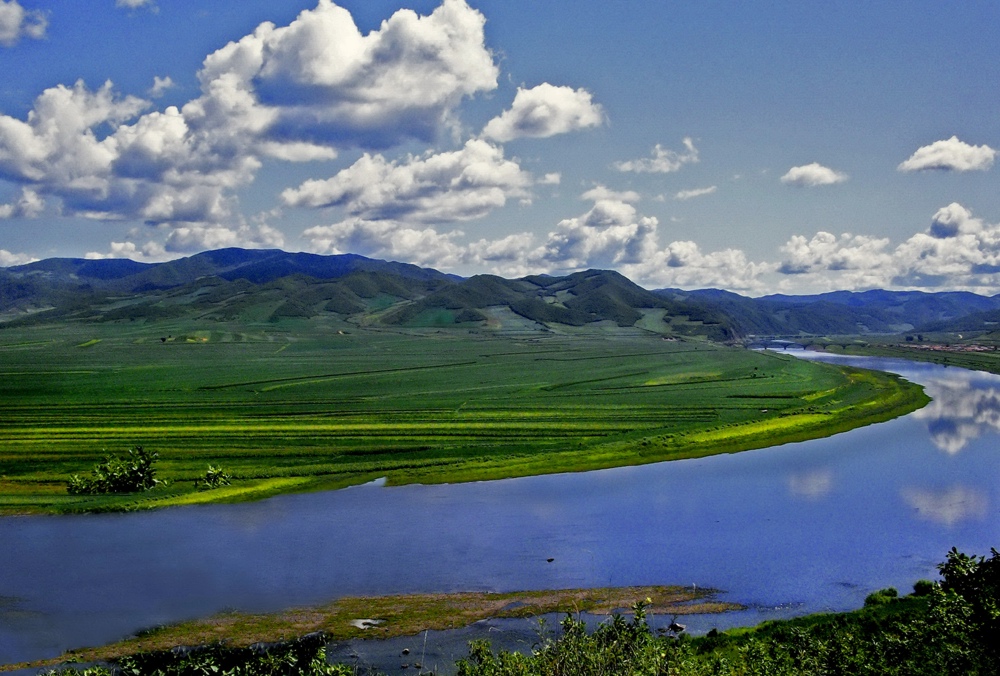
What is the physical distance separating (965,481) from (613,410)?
51.2 metres

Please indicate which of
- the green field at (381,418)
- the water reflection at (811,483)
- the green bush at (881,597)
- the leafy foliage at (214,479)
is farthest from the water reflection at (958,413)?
the leafy foliage at (214,479)

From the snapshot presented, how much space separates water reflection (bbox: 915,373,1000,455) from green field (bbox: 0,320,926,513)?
4917 millimetres

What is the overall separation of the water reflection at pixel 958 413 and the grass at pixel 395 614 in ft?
199

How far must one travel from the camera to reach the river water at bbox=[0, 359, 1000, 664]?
43.5 metres

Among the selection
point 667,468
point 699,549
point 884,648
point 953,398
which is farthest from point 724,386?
point 884,648

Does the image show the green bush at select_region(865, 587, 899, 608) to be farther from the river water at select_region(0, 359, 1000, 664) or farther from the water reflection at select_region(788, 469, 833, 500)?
the water reflection at select_region(788, 469, 833, 500)

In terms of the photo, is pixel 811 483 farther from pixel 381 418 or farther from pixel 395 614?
pixel 381 418

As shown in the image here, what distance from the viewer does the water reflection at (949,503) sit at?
193 feet

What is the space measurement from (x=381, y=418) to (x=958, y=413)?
8812 cm

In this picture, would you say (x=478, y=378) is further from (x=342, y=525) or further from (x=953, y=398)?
(x=342, y=525)

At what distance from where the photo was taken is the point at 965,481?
71625 mm

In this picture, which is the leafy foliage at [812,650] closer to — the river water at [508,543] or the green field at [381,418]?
the river water at [508,543]

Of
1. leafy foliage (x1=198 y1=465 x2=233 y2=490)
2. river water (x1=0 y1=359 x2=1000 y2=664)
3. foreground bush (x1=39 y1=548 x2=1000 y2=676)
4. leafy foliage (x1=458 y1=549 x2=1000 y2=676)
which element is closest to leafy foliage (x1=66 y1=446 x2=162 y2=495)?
leafy foliage (x1=198 y1=465 x2=233 y2=490)

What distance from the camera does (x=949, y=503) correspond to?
63312 mm
